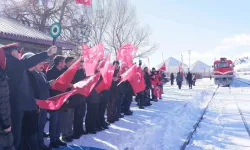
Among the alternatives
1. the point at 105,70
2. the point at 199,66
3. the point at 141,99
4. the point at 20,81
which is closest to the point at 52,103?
the point at 20,81

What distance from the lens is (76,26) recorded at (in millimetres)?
28219

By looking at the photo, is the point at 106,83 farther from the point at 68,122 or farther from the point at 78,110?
the point at 68,122

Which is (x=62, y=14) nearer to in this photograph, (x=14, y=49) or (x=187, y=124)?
(x=187, y=124)

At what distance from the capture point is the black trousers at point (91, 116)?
24.5 ft

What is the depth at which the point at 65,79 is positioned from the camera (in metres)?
6.01

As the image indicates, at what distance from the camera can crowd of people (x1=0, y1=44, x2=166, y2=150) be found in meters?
3.99

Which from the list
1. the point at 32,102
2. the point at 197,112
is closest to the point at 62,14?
the point at 197,112

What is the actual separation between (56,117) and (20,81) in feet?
6.53

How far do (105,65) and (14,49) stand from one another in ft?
10.6

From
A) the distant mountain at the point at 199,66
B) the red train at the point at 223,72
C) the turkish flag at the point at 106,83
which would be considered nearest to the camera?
the turkish flag at the point at 106,83

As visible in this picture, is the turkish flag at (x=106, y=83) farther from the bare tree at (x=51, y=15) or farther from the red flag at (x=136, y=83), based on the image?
the bare tree at (x=51, y=15)

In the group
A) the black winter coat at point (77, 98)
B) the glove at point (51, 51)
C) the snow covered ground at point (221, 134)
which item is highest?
the glove at point (51, 51)

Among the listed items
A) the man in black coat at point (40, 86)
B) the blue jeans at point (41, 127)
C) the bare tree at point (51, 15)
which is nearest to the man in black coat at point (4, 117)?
the man in black coat at point (40, 86)

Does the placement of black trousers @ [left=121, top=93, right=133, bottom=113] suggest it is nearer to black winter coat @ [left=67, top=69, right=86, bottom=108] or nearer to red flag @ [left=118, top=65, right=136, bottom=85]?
red flag @ [left=118, top=65, right=136, bottom=85]
